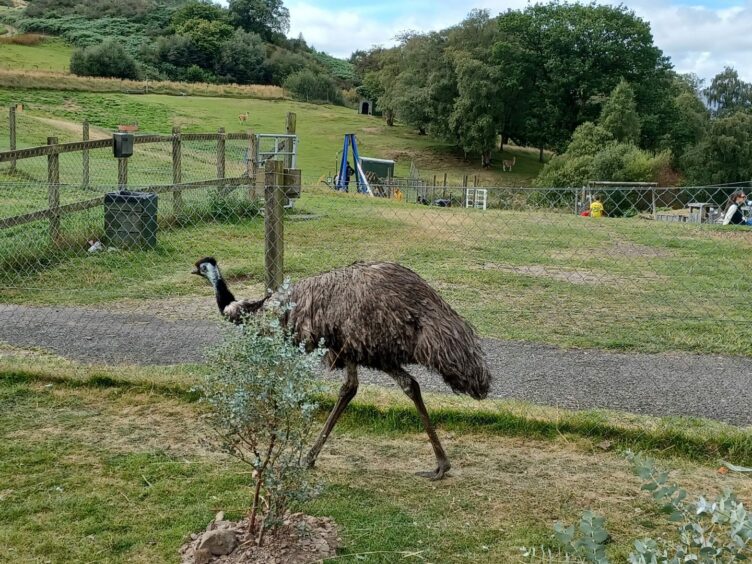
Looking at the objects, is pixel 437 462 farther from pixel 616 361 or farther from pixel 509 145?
pixel 509 145

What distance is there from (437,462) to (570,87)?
5342cm

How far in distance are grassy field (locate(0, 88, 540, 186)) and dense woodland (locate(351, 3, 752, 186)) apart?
180cm

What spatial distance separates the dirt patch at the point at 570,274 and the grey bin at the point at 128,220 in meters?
4.31

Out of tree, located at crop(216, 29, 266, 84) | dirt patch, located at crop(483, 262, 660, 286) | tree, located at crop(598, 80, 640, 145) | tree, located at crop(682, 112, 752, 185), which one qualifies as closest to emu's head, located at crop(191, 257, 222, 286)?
dirt patch, located at crop(483, 262, 660, 286)

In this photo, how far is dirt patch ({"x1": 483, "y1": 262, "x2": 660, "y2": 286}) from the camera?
10016mm

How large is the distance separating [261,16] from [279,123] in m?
45.9

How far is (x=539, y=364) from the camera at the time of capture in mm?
6609

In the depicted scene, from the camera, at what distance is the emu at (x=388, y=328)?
4250 mm

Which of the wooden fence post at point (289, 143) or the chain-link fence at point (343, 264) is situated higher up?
the wooden fence post at point (289, 143)

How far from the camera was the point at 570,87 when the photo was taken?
54.6 metres

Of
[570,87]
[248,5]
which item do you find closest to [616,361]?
[570,87]

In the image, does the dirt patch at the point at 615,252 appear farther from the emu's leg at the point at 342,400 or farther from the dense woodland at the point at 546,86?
the dense woodland at the point at 546,86

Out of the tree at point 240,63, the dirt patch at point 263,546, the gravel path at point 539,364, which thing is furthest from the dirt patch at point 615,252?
the tree at point 240,63

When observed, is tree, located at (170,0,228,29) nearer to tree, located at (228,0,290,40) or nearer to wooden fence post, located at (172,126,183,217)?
tree, located at (228,0,290,40)
